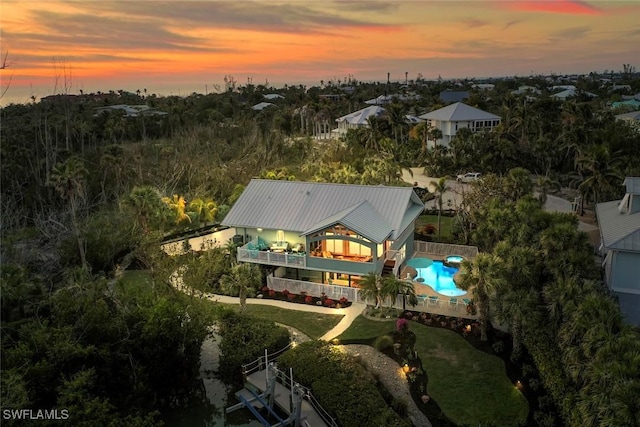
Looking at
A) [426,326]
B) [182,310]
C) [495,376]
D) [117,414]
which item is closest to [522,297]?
[495,376]

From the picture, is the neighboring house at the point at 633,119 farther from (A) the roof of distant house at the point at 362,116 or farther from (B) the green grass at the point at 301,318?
(B) the green grass at the point at 301,318

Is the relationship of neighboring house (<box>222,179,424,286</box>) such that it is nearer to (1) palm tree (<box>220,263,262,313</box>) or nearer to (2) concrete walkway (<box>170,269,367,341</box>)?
(1) palm tree (<box>220,263,262,313</box>)

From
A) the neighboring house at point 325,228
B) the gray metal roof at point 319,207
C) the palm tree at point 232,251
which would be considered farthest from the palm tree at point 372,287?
the palm tree at point 232,251

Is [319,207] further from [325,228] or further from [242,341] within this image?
[242,341]

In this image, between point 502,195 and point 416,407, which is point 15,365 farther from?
point 502,195

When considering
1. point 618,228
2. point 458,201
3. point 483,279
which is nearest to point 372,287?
A: point 483,279

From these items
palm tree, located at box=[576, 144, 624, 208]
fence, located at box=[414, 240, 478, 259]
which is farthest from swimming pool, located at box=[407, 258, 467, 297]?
palm tree, located at box=[576, 144, 624, 208]
